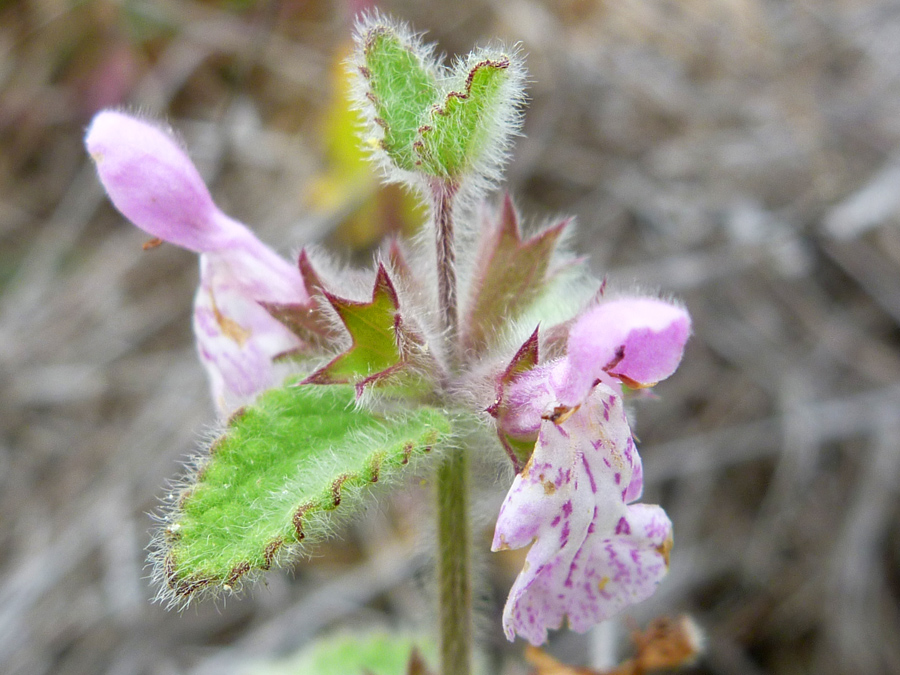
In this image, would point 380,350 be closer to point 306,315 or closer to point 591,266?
point 306,315

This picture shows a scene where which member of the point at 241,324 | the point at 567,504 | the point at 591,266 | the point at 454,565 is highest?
the point at 567,504

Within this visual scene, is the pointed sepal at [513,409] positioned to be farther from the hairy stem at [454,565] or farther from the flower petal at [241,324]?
the flower petal at [241,324]

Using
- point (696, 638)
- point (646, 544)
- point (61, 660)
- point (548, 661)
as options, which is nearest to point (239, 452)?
point (646, 544)

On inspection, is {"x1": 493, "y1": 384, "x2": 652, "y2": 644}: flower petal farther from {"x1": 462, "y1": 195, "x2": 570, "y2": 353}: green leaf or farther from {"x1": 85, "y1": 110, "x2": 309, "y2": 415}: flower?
{"x1": 85, "y1": 110, "x2": 309, "y2": 415}: flower

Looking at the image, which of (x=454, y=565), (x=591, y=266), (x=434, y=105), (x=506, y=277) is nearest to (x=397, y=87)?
(x=434, y=105)

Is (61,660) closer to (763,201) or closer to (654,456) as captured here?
(654,456)

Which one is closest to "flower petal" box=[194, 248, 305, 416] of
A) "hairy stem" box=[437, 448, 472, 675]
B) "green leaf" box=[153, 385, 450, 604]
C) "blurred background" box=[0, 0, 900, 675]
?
"green leaf" box=[153, 385, 450, 604]
